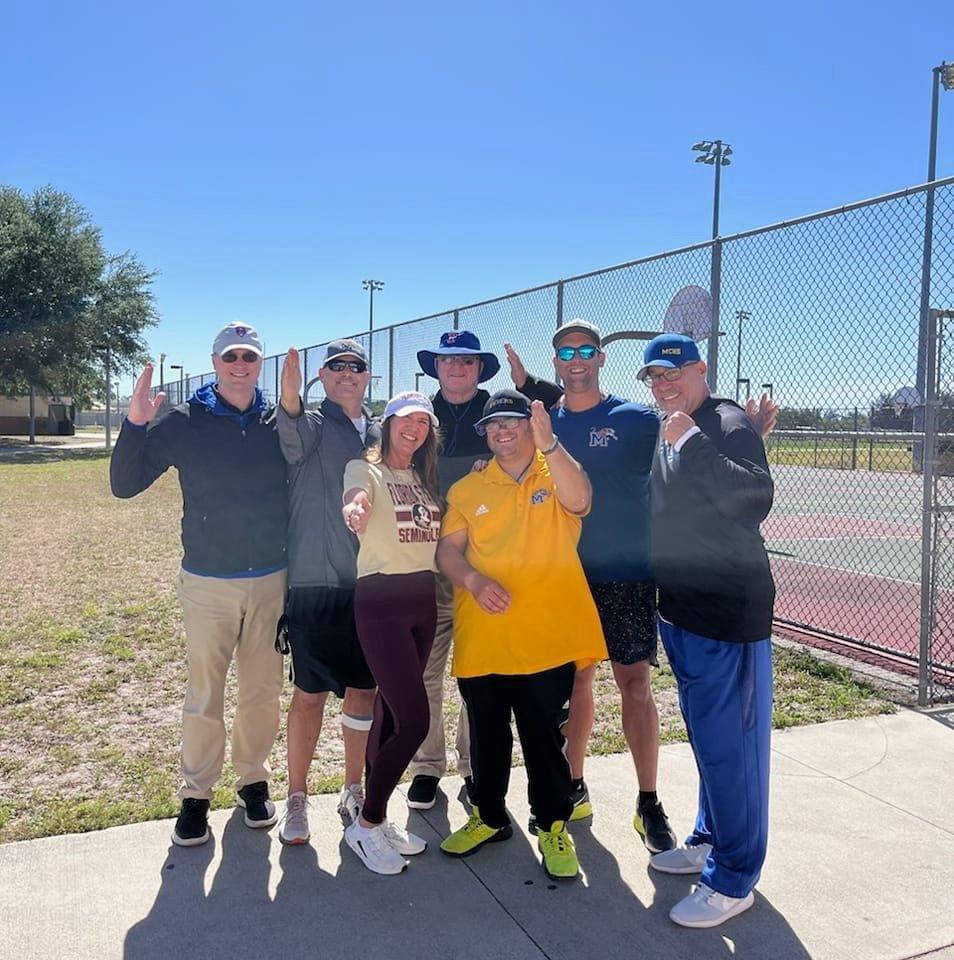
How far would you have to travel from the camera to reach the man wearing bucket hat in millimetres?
3596

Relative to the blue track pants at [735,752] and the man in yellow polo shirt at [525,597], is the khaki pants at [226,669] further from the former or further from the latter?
the blue track pants at [735,752]

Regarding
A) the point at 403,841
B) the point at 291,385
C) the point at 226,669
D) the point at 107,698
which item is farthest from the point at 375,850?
the point at 107,698

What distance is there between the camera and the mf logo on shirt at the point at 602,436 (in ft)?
10.9

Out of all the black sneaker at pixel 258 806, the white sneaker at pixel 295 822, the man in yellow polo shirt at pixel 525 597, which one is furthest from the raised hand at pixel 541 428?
the black sneaker at pixel 258 806

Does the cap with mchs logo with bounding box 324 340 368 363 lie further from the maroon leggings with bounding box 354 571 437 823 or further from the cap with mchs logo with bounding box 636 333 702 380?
the cap with mchs logo with bounding box 636 333 702 380

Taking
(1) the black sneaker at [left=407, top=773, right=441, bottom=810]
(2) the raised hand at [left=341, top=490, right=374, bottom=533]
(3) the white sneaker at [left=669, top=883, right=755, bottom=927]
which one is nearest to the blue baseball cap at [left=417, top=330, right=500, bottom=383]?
(2) the raised hand at [left=341, top=490, right=374, bottom=533]

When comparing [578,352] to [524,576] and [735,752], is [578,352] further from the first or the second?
[735,752]

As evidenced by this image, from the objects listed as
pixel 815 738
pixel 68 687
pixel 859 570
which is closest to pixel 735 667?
pixel 815 738

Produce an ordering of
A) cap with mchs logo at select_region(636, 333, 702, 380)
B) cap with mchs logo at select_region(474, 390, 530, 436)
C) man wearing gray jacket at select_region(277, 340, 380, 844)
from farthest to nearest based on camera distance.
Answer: man wearing gray jacket at select_region(277, 340, 380, 844) → cap with mchs logo at select_region(474, 390, 530, 436) → cap with mchs logo at select_region(636, 333, 702, 380)

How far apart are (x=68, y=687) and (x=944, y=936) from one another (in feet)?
14.9

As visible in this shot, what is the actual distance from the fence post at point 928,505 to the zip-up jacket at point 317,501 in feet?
10.3

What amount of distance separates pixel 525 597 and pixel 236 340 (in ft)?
4.91

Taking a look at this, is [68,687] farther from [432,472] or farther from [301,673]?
[432,472]

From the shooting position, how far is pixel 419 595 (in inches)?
120
